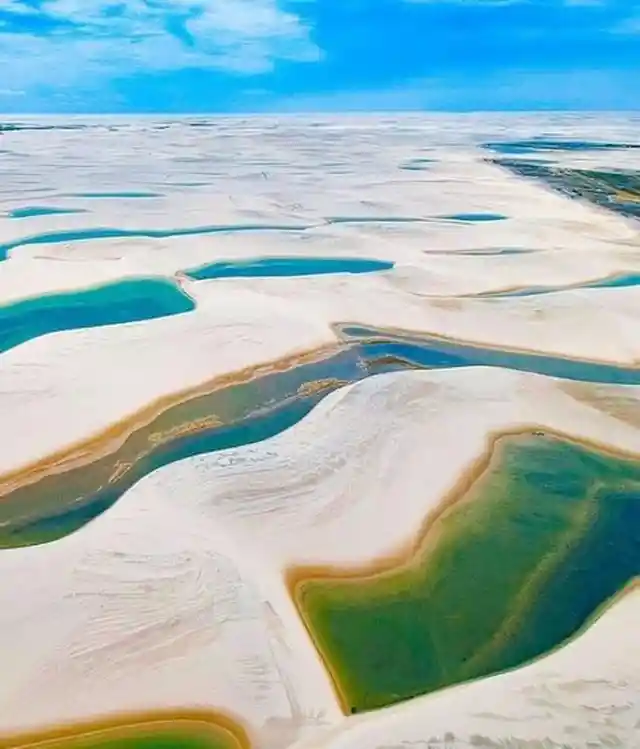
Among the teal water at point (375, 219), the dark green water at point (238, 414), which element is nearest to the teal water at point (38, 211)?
the teal water at point (375, 219)

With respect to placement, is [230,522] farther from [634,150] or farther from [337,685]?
[634,150]

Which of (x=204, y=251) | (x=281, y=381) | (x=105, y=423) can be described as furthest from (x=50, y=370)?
(x=204, y=251)

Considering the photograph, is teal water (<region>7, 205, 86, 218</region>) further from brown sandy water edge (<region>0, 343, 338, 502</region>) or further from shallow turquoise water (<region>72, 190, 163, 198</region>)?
brown sandy water edge (<region>0, 343, 338, 502</region>)

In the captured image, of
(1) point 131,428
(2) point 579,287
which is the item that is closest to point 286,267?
(2) point 579,287

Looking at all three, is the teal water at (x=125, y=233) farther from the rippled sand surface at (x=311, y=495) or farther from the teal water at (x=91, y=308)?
the teal water at (x=91, y=308)

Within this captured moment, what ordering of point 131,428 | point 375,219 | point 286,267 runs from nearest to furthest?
point 131,428 < point 286,267 < point 375,219

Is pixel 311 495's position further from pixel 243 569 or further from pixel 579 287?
pixel 579 287

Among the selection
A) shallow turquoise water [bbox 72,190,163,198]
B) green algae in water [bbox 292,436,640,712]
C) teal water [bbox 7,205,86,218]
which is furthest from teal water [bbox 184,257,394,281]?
shallow turquoise water [bbox 72,190,163,198]
